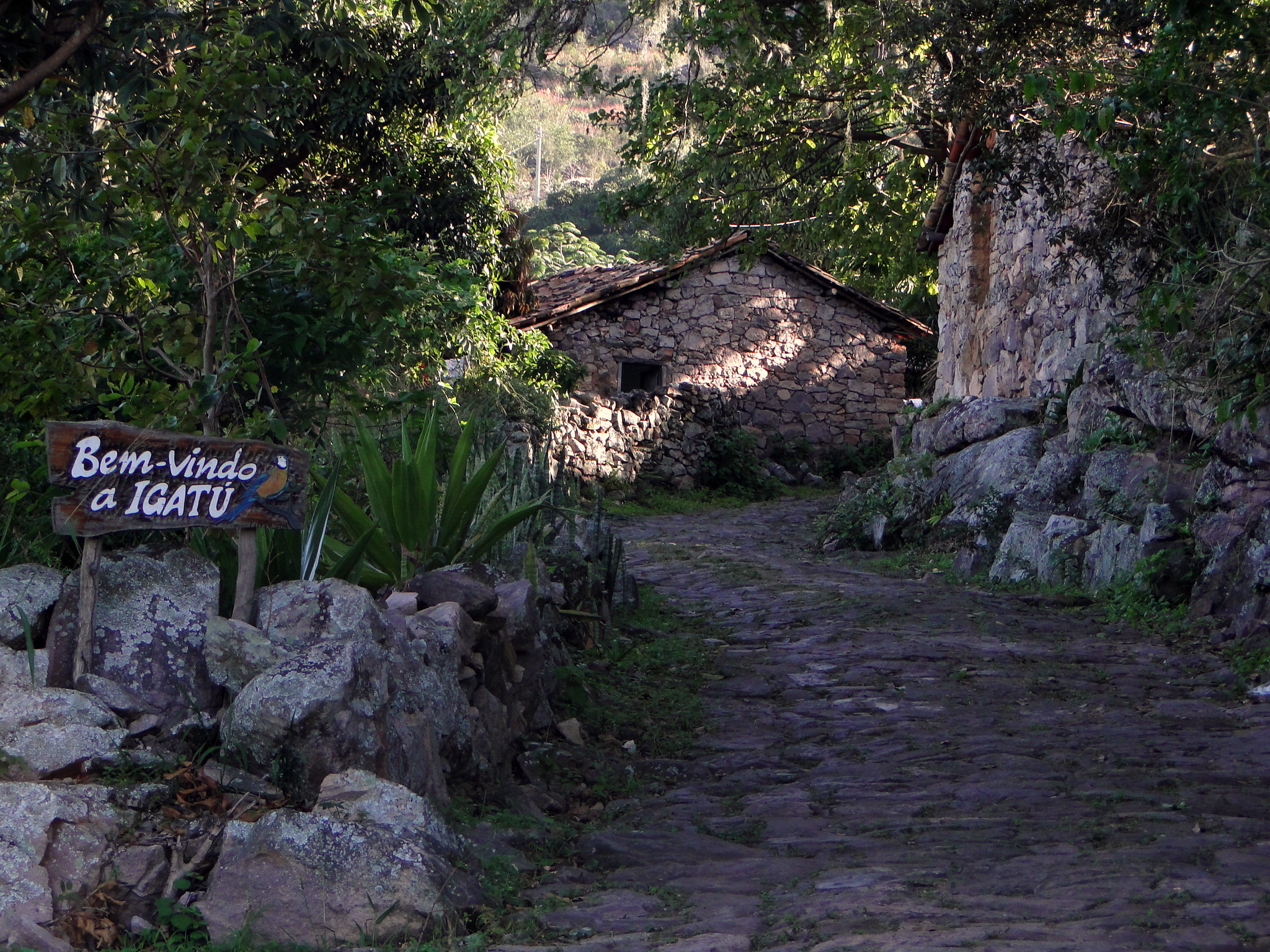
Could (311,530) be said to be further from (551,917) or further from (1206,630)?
(1206,630)

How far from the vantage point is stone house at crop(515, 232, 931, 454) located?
19.8 m

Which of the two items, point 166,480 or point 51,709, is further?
point 166,480

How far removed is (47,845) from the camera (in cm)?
339

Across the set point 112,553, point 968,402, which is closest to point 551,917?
point 112,553

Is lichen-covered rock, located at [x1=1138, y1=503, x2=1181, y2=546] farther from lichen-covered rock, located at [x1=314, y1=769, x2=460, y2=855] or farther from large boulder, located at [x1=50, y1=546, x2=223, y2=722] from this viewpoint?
large boulder, located at [x1=50, y1=546, x2=223, y2=722]

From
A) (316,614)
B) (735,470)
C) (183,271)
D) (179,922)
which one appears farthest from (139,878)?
(735,470)

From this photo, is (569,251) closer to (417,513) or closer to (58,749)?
(417,513)

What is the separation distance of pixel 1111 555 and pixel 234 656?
273 inches

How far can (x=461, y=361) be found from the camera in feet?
49.3

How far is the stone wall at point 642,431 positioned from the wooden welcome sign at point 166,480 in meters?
12.0

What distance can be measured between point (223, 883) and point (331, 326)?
10.0 feet

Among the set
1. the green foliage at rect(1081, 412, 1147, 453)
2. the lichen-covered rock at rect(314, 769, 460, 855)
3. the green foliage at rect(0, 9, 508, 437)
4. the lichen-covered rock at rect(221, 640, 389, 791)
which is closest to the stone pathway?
the lichen-covered rock at rect(314, 769, 460, 855)

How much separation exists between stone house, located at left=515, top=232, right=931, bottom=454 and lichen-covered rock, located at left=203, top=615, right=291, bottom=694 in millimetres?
15191

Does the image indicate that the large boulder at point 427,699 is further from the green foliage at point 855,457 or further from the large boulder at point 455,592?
the green foliage at point 855,457
